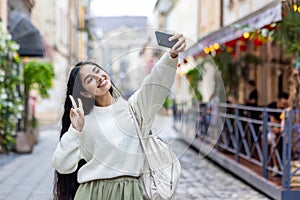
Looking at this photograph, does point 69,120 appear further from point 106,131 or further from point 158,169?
point 158,169

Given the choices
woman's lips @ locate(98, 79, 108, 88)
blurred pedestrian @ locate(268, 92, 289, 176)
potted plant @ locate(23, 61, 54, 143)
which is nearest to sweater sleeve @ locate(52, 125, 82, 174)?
woman's lips @ locate(98, 79, 108, 88)

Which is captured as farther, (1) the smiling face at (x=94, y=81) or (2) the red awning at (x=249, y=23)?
(2) the red awning at (x=249, y=23)

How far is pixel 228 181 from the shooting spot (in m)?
9.38

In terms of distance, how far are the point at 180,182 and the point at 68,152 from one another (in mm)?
6327

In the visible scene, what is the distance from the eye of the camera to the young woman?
278 centimetres

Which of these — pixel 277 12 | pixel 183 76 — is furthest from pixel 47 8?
pixel 183 76

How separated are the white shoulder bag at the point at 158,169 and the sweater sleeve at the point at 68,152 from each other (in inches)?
11.6

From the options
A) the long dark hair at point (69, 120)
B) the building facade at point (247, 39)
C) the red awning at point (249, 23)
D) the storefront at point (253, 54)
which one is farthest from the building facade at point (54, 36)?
the long dark hair at point (69, 120)

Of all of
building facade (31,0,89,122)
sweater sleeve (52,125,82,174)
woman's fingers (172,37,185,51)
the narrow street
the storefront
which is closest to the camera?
woman's fingers (172,37,185,51)

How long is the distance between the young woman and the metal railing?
163 cm

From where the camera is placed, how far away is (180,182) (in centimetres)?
902

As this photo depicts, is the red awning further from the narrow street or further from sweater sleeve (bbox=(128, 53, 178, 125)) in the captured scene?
sweater sleeve (bbox=(128, 53, 178, 125))

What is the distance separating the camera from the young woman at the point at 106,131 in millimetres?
2779

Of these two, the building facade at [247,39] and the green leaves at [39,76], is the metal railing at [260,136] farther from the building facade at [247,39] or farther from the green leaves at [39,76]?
the green leaves at [39,76]
